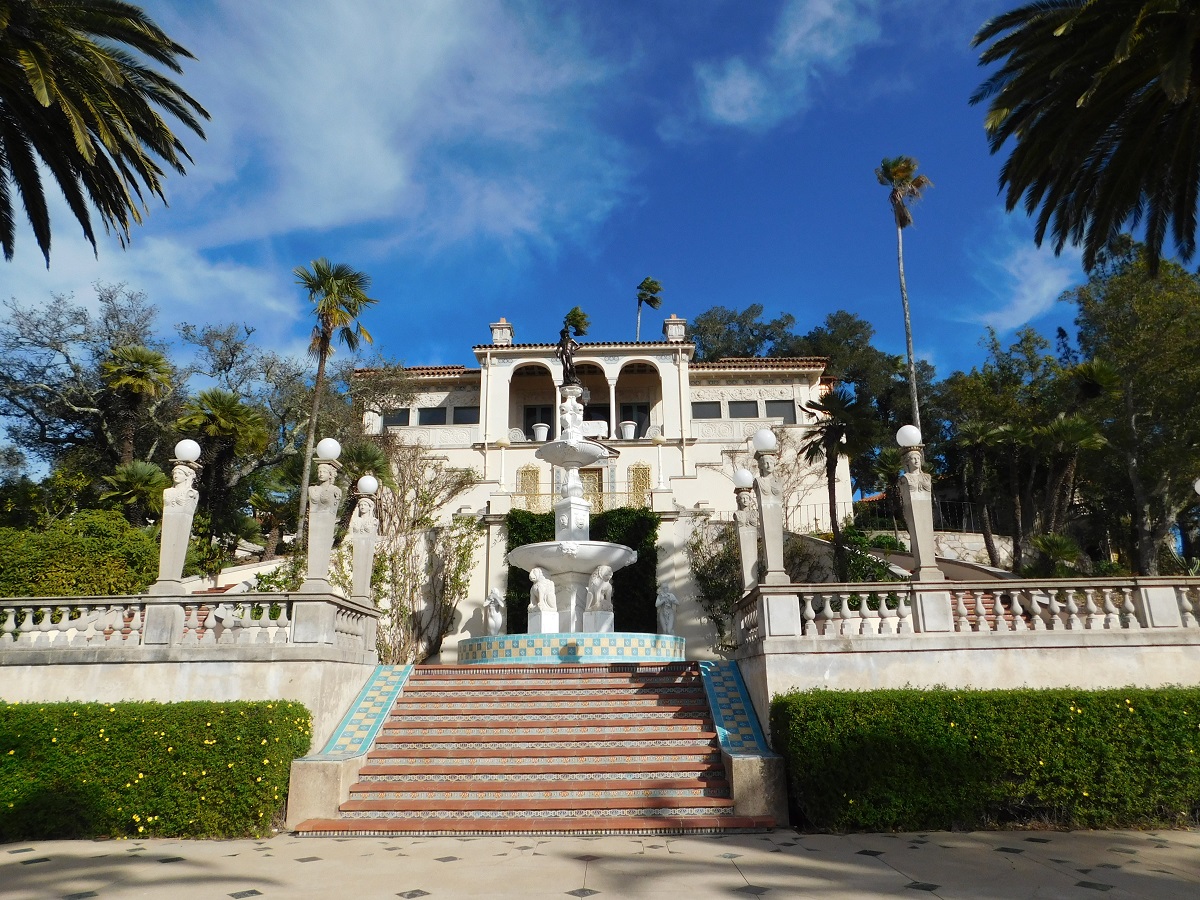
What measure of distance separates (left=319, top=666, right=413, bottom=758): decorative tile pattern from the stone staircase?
146 mm

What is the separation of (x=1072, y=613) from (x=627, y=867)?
7.38 m

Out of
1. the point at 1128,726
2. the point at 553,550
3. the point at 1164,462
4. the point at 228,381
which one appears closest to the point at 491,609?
the point at 553,550

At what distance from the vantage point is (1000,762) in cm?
878

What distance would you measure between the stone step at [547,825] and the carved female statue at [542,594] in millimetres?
7729

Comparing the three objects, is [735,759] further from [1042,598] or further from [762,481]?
[1042,598]

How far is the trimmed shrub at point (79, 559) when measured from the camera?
15141 millimetres

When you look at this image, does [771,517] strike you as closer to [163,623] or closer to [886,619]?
[886,619]

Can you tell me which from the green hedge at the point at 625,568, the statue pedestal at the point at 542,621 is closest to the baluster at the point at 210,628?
the statue pedestal at the point at 542,621

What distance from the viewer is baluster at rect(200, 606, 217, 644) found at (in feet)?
35.4

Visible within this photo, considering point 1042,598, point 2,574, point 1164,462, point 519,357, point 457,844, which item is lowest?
point 457,844

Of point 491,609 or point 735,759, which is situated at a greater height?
point 491,609

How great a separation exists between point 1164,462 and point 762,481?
21.3 m

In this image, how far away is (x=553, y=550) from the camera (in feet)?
55.3

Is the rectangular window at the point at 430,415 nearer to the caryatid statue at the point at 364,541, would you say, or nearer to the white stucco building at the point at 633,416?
the white stucco building at the point at 633,416
